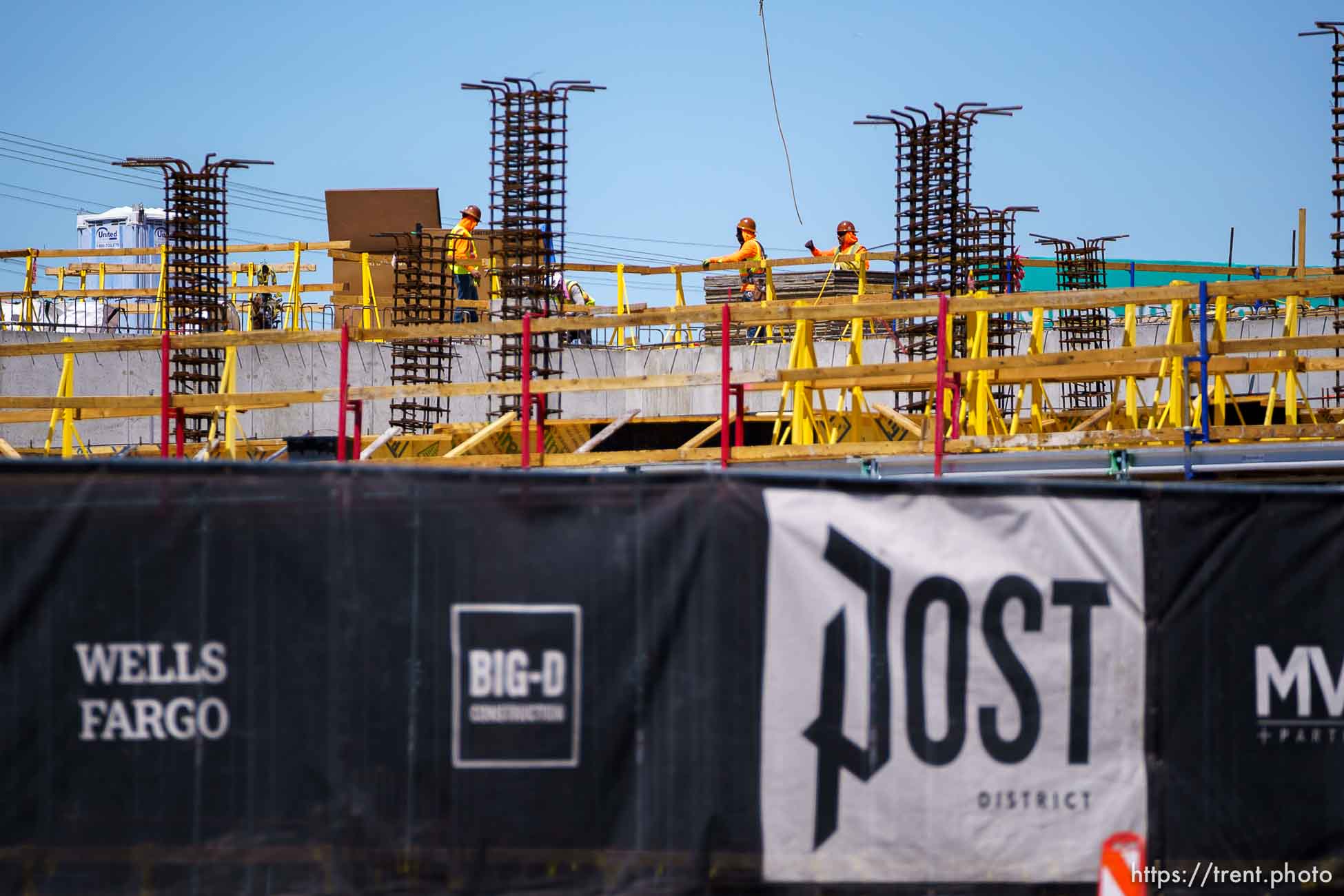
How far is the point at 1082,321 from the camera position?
25.4m

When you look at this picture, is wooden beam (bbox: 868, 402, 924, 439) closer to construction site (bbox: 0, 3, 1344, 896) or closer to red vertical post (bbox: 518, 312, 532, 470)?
red vertical post (bbox: 518, 312, 532, 470)

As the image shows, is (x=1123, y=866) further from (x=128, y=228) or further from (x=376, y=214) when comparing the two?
(x=128, y=228)

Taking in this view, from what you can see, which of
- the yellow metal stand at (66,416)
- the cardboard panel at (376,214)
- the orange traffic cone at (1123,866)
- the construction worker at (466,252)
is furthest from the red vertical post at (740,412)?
the cardboard panel at (376,214)

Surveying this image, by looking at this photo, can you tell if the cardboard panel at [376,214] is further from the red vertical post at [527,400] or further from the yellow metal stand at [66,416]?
the red vertical post at [527,400]

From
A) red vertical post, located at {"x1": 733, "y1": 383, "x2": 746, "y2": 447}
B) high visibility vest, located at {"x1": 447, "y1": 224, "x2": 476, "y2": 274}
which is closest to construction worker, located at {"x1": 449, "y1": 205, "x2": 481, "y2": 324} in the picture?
high visibility vest, located at {"x1": 447, "y1": 224, "x2": 476, "y2": 274}

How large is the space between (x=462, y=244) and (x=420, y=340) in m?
1.82

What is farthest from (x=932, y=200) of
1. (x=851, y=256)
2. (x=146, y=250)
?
(x=146, y=250)

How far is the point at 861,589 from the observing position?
6.09 m

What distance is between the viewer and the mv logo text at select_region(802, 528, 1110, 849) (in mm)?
6043

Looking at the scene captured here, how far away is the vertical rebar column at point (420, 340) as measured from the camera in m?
23.1

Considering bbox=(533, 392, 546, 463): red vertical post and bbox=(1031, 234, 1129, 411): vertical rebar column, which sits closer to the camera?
bbox=(533, 392, 546, 463): red vertical post

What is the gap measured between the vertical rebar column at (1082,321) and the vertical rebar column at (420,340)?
9647mm

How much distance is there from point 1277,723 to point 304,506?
13.4 feet

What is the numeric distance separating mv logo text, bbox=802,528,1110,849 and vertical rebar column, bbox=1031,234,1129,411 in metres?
16.9
